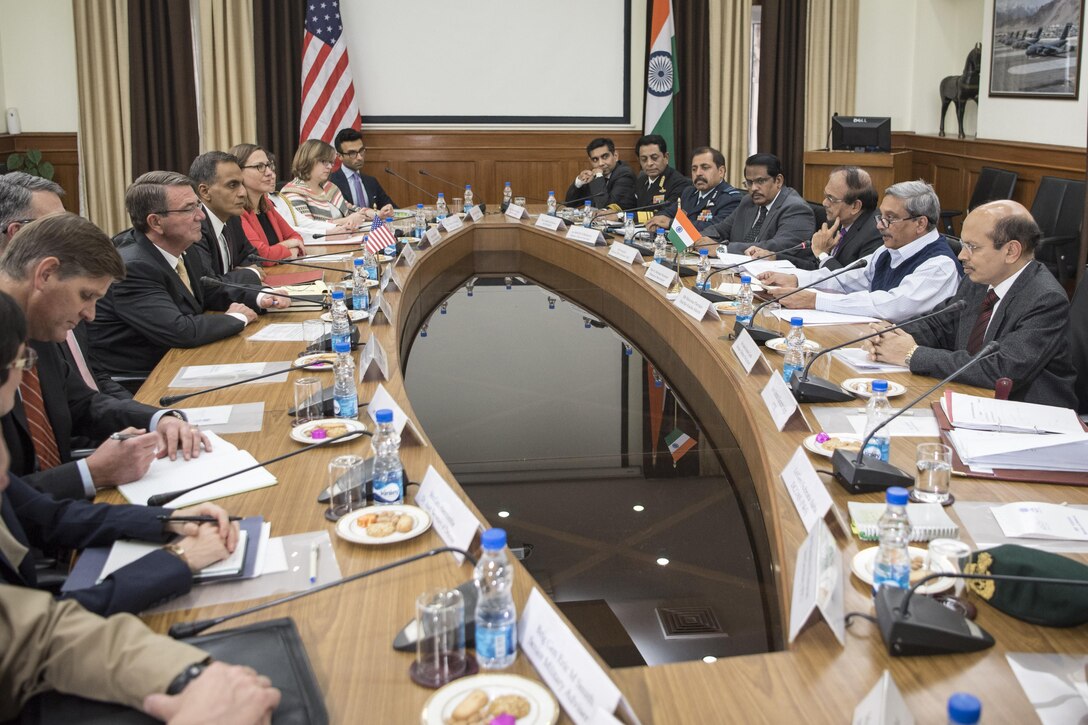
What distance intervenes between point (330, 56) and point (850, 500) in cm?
671

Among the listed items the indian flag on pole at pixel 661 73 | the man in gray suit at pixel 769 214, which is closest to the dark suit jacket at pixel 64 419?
the man in gray suit at pixel 769 214

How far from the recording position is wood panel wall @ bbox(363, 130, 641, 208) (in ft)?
27.1

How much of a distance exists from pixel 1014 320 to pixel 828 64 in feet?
20.4

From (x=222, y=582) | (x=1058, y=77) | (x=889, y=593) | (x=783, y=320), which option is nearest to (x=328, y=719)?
(x=222, y=582)

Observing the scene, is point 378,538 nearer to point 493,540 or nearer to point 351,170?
point 493,540

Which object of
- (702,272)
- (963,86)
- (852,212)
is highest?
(963,86)

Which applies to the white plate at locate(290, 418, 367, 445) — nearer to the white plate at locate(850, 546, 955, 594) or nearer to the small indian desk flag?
the white plate at locate(850, 546, 955, 594)

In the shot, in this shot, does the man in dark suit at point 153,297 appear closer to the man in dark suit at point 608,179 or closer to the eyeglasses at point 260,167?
the eyeglasses at point 260,167

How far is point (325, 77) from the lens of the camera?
25.4 ft

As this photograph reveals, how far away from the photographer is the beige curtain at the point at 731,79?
324 inches

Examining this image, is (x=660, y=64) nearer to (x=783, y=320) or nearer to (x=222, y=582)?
(x=783, y=320)

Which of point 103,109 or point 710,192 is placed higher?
point 103,109

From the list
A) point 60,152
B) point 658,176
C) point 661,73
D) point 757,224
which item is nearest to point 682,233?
point 757,224

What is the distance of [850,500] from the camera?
193 cm
